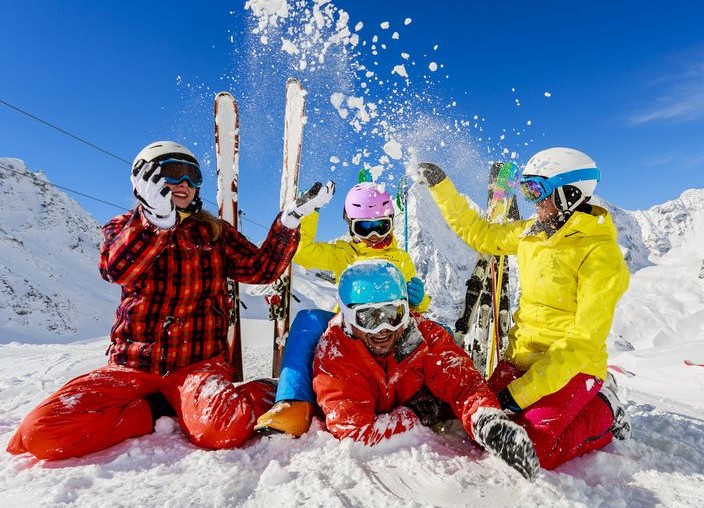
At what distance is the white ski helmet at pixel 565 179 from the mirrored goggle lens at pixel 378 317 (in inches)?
46.3

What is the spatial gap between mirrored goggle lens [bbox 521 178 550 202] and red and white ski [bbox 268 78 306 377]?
279 cm

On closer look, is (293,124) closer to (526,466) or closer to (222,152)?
(222,152)

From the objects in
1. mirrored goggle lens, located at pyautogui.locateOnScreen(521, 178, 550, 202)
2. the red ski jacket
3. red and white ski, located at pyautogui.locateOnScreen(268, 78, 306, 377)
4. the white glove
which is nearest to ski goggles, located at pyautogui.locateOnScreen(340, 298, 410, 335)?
the red ski jacket

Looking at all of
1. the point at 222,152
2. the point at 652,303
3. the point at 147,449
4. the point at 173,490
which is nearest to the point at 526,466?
the point at 173,490

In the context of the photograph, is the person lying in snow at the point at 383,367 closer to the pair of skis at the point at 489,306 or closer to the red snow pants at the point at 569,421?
the red snow pants at the point at 569,421

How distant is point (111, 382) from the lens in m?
2.67

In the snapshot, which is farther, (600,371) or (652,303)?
(652,303)

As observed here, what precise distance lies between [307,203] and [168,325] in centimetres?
122

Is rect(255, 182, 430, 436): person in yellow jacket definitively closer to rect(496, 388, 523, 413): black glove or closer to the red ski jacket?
the red ski jacket

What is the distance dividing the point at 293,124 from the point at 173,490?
4.34 meters

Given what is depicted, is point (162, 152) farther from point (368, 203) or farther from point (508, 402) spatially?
point (508, 402)

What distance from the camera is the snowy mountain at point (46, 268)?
3059 centimetres

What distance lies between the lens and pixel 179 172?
9.97 ft

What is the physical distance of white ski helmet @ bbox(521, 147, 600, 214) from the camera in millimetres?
2854
